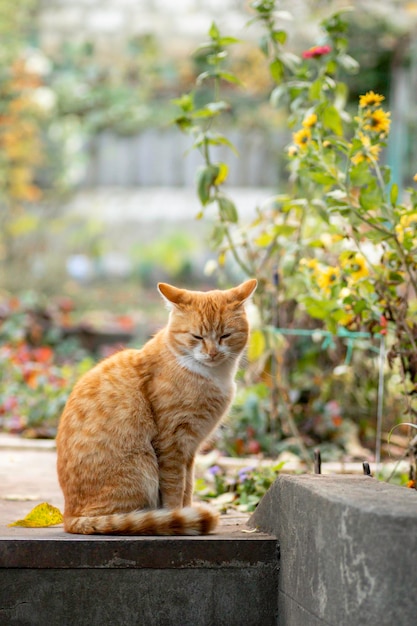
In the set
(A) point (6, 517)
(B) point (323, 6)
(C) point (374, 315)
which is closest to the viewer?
(A) point (6, 517)

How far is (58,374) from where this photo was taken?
745 cm

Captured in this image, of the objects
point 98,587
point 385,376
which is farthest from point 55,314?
point 98,587

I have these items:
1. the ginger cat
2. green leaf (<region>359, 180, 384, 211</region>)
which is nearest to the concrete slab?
the ginger cat

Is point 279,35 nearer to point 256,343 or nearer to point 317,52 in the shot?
point 317,52

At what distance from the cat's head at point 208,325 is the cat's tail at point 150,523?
1.85 ft

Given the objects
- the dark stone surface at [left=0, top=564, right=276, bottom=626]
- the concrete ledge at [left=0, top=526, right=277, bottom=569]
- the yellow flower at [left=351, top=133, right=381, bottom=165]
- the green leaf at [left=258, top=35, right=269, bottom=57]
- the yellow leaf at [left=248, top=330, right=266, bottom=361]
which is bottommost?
the dark stone surface at [left=0, top=564, right=276, bottom=626]

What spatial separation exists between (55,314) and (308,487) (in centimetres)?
694

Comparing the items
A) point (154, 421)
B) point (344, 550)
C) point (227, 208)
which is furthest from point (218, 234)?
point (344, 550)

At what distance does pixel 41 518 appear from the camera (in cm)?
325

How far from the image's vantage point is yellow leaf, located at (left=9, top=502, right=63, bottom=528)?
10.5 feet

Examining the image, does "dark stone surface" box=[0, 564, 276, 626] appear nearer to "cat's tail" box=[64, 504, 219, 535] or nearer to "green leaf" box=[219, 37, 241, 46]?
"cat's tail" box=[64, 504, 219, 535]

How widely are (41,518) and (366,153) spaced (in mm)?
1864

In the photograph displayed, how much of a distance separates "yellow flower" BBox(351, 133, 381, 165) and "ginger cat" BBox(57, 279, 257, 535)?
701 millimetres

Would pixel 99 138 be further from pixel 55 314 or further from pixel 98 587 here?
pixel 98 587
